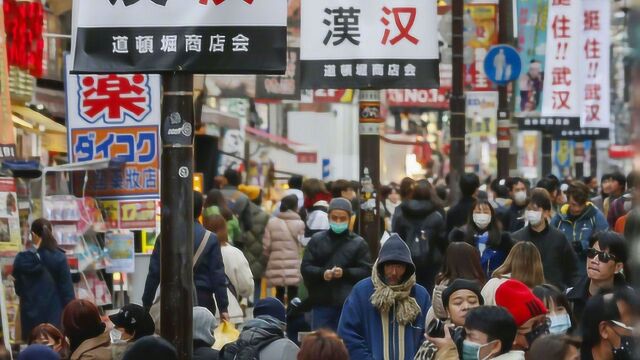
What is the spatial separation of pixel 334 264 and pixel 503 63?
13.7m

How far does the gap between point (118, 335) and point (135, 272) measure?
7981mm

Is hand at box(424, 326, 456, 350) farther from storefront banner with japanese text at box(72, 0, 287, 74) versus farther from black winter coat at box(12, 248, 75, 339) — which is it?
black winter coat at box(12, 248, 75, 339)

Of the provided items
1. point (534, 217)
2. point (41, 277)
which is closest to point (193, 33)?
point (534, 217)

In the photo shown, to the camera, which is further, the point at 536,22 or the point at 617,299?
the point at 536,22

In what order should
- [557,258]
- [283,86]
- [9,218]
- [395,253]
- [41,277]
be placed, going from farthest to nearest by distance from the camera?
[283,86] → [41,277] → [9,218] → [557,258] → [395,253]

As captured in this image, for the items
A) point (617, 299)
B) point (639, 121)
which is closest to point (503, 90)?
point (617, 299)

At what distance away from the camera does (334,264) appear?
12.4 meters

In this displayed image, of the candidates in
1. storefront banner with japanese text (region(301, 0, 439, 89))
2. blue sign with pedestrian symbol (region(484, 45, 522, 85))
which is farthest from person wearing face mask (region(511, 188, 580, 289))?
blue sign with pedestrian symbol (region(484, 45, 522, 85))

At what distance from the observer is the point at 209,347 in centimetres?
922

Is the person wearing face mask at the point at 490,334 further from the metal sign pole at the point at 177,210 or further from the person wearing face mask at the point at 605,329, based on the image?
the metal sign pole at the point at 177,210

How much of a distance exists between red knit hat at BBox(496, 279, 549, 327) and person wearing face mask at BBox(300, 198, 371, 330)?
4.11m

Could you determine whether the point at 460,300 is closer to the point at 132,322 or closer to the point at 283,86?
the point at 132,322

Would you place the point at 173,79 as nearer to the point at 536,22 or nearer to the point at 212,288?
the point at 212,288

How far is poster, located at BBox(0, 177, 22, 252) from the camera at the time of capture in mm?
13859
